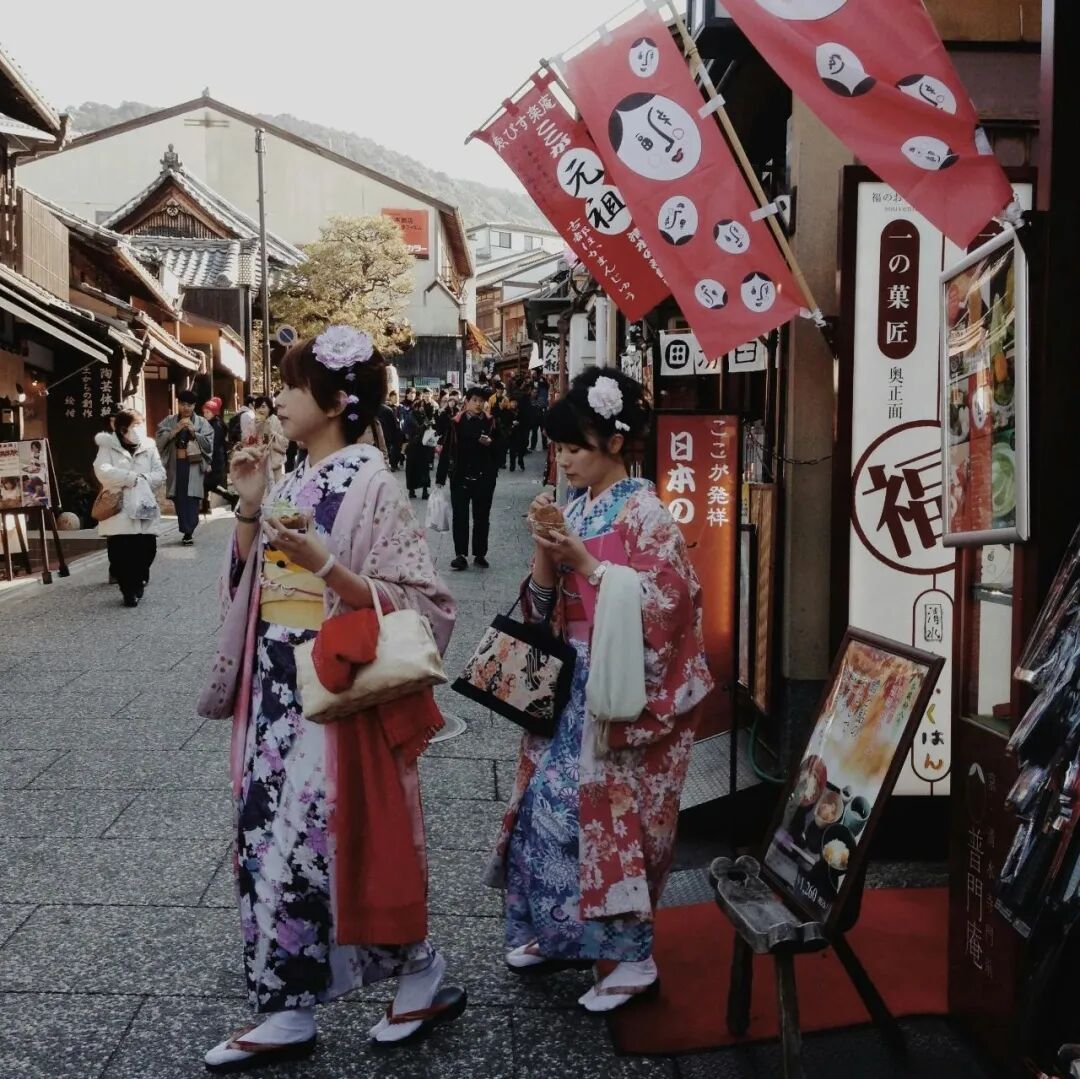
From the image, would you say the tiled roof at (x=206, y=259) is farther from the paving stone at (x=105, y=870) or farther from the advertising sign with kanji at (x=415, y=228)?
the paving stone at (x=105, y=870)

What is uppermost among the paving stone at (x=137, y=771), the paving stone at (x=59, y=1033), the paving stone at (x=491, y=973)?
the paving stone at (x=137, y=771)

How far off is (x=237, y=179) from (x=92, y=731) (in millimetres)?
51166

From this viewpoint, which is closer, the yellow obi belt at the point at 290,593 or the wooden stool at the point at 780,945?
the wooden stool at the point at 780,945

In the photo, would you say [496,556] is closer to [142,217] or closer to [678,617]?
[678,617]

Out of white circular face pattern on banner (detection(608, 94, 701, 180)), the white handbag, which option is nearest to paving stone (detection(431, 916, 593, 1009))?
the white handbag

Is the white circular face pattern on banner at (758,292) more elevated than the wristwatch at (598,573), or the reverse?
the white circular face pattern on banner at (758,292)

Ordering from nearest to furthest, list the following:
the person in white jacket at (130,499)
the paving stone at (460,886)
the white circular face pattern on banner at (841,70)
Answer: the white circular face pattern on banner at (841,70) → the paving stone at (460,886) → the person in white jacket at (130,499)

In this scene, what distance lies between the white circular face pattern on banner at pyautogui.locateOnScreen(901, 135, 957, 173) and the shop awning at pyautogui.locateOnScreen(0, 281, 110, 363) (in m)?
11.8

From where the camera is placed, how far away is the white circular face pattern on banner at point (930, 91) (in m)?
3.20

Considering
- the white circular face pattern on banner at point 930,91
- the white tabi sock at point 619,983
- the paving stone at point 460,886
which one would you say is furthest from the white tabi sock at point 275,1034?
the white circular face pattern on banner at point 930,91

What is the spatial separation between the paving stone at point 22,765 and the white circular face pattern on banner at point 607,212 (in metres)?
4.27

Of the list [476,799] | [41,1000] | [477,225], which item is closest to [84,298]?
[476,799]

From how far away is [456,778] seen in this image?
654 centimetres

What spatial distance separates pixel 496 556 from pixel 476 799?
966cm
